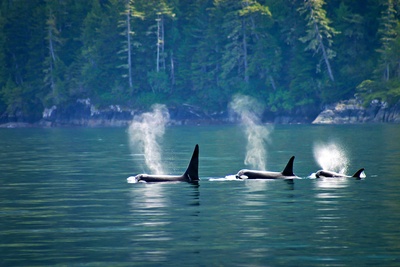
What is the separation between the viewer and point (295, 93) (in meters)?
145

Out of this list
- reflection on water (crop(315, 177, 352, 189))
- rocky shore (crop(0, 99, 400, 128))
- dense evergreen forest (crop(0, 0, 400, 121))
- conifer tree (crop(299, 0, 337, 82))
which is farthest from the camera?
dense evergreen forest (crop(0, 0, 400, 121))

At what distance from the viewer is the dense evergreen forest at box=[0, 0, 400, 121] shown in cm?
14175

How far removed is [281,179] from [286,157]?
16150mm

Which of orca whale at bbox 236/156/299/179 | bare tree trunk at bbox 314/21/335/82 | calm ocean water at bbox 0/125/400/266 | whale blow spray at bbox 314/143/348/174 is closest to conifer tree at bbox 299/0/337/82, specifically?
bare tree trunk at bbox 314/21/335/82

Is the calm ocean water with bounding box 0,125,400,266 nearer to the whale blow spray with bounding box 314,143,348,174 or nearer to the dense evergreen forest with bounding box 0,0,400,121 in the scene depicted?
the whale blow spray with bounding box 314,143,348,174

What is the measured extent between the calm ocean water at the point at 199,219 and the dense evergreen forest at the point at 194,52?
309 ft

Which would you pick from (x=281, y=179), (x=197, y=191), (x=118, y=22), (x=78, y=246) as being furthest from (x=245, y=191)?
(x=118, y=22)

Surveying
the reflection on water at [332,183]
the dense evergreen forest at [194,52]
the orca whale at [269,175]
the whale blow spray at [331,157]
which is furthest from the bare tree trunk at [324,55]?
the reflection on water at [332,183]

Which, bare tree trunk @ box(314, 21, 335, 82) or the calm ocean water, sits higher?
bare tree trunk @ box(314, 21, 335, 82)

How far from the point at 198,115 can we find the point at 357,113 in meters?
31.1

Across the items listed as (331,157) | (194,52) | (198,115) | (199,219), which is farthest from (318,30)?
(199,219)

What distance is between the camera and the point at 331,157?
5562cm

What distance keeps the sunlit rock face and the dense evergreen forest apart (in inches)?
96.6

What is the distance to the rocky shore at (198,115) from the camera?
128375 millimetres
